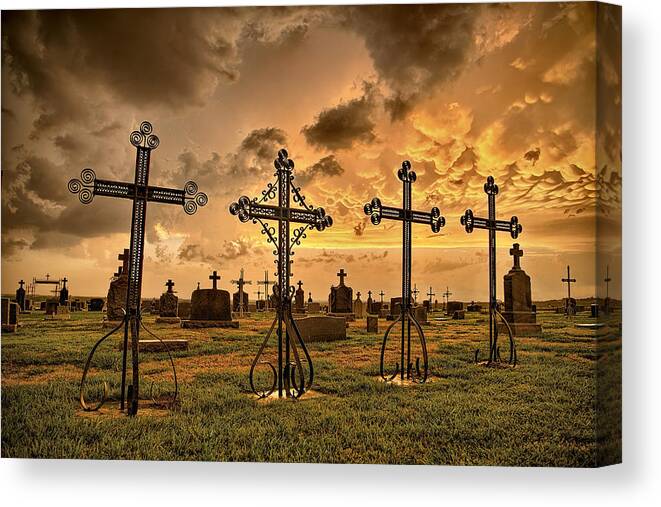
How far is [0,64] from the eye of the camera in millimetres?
6570

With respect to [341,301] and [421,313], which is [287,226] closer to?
[341,301]

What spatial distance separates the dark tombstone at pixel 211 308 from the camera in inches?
264

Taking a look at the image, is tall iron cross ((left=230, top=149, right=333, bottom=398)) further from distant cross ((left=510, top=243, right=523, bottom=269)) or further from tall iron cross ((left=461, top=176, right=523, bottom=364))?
distant cross ((left=510, top=243, right=523, bottom=269))

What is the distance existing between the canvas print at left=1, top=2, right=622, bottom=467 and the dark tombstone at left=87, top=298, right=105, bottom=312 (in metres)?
0.01

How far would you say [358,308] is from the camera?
662 centimetres

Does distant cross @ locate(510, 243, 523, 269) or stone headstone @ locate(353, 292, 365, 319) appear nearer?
distant cross @ locate(510, 243, 523, 269)

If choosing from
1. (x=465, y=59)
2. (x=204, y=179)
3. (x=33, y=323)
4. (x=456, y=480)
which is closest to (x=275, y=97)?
(x=204, y=179)

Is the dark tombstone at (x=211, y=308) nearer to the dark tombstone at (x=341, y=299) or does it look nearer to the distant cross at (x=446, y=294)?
the dark tombstone at (x=341, y=299)

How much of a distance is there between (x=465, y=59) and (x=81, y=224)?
3602 mm

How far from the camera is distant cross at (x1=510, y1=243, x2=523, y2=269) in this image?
640 cm

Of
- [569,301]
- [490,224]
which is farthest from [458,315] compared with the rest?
[569,301]

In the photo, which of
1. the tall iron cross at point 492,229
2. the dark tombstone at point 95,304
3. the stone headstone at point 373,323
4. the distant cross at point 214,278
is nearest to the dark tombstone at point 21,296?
the dark tombstone at point 95,304

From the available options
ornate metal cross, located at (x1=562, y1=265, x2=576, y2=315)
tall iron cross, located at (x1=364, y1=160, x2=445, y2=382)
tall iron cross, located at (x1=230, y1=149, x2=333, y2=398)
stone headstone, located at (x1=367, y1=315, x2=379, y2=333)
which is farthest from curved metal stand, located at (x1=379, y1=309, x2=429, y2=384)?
ornate metal cross, located at (x1=562, y1=265, x2=576, y2=315)

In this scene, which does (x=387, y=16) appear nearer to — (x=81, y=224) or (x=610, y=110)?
(x=610, y=110)
